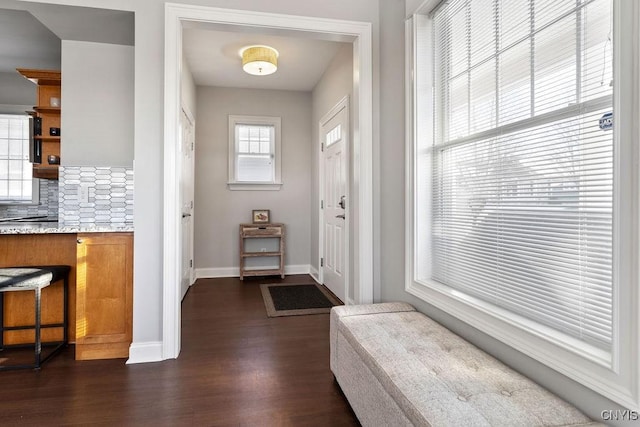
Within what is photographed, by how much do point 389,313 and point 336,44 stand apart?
283 centimetres

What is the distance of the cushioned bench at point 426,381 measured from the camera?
101 centimetres

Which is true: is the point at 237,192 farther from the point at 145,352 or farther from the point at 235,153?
the point at 145,352

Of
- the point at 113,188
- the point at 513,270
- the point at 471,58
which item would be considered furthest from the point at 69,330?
the point at 471,58

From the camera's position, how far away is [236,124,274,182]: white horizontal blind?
4.94 m

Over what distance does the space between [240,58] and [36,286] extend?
2.93m

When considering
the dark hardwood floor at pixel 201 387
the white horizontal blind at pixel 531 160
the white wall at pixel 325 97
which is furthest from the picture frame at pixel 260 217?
the white horizontal blind at pixel 531 160

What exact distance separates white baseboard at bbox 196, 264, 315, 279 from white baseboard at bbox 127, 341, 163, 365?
2440 millimetres

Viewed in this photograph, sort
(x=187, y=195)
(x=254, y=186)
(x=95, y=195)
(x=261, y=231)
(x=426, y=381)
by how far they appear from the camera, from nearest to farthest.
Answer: (x=426, y=381) → (x=95, y=195) → (x=187, y=195) → (x=261, y=231) → (x=254, y=186)

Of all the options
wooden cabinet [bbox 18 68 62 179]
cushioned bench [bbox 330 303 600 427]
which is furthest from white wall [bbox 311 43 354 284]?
wooden cabinet [bbox 18 68 62 179]

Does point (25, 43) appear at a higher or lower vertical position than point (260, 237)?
higher

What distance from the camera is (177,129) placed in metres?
2.37

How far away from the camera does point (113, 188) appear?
97.7 inches

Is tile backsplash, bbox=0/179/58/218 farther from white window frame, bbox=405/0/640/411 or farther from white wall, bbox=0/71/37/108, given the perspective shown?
white window frame, bbox=405/0/640/411

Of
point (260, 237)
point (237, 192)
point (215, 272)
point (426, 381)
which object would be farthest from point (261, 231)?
point (426, 381)
